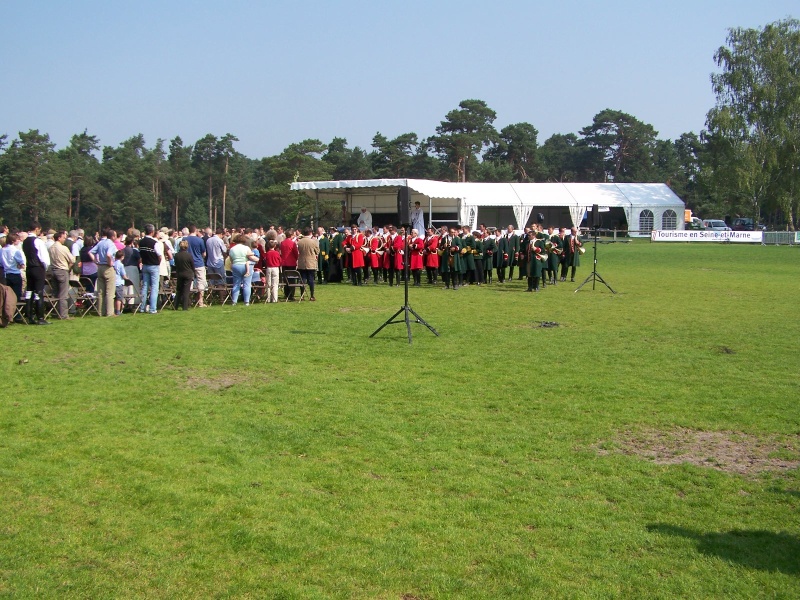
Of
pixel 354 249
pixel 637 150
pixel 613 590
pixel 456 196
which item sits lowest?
pixel 613 590

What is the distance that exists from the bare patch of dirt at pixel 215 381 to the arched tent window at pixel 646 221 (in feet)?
158

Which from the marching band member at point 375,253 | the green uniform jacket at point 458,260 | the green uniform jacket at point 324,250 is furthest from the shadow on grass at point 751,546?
the green uniform jacket at point 324,250

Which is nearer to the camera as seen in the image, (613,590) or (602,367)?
(613,590)

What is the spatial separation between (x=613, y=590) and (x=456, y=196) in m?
34.4

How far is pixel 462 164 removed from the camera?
79.1 m

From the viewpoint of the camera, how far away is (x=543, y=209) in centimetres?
5138

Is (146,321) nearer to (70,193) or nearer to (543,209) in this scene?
(543,209)

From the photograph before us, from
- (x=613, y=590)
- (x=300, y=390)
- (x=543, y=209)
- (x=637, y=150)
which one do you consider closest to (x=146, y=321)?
(x=300, y=390)

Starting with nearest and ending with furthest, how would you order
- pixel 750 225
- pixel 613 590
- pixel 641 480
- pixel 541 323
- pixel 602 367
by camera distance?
pixel 613 590 < pixel 641 480 < pixel 602 367 < pixel 541 323 < pixel 750 225

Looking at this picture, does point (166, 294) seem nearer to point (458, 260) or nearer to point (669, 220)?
point (458, 260)

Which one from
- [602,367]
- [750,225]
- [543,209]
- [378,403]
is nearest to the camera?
[378,403]

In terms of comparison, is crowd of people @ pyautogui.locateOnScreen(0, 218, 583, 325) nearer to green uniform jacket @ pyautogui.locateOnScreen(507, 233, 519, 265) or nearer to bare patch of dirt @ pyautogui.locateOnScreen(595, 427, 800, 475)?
green uniform jacket @ pyautogui.locateOnScreen(507, 233, 519, 265)

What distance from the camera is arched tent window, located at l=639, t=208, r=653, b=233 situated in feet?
175

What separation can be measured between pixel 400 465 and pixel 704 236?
50.4m
